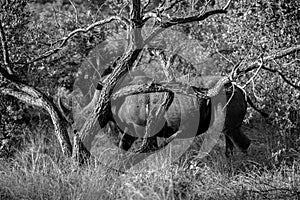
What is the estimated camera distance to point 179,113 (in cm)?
671

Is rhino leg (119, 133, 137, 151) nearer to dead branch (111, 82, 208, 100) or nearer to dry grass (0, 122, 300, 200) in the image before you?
dry grass (0, 122, 300, 200)

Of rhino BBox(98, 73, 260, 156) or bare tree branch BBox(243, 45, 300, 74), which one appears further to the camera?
rhino BBox(98, 73, 260, 156)

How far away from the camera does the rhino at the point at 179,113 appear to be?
6.65 meters

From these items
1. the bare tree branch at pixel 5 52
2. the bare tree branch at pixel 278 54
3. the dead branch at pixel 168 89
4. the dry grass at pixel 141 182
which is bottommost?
the dry grass at pixel 141 182

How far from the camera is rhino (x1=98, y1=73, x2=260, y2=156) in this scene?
665 centimetres

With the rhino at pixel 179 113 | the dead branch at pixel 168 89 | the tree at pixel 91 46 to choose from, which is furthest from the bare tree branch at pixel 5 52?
the dead branch at pixel 168 89

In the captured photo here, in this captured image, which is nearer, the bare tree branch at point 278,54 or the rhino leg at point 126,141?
the bare tree branch at point 278,54

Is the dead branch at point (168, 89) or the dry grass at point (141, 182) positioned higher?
the dead branch at point (168, 89)

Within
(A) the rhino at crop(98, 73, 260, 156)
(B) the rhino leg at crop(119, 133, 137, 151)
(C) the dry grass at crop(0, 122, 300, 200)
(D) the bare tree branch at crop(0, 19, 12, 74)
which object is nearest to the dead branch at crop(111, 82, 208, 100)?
(A) the rhino at crop(98, 73, 260, 156)

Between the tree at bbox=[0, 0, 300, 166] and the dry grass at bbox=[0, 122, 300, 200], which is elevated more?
the tree at bbox=[0, 0, 300, 166]

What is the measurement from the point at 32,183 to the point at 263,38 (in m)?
3.37

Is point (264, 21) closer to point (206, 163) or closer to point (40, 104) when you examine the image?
point (206, 163)

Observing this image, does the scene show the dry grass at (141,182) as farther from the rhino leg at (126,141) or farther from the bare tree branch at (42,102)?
the rhino leg at (126,141)

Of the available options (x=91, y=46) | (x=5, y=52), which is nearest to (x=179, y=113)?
(x=5, y=52)
